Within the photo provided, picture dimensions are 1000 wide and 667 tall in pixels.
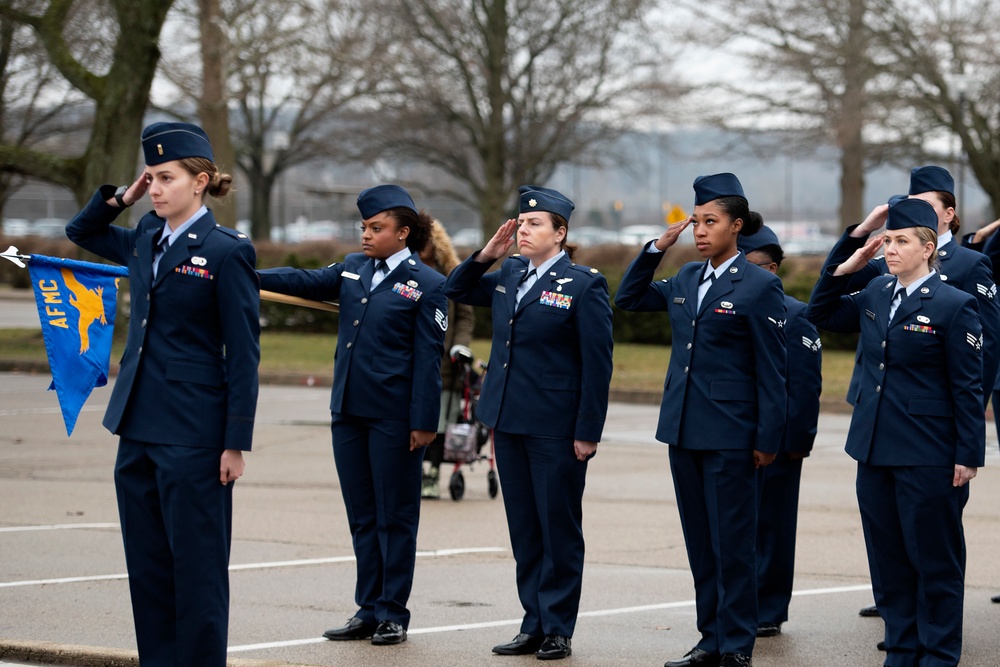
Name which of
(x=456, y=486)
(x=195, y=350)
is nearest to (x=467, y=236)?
(x=456, y=486)

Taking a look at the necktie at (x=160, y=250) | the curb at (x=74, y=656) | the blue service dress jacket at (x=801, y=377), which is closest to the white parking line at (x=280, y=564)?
the curb at (x=74, y=656)

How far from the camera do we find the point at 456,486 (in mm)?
11938

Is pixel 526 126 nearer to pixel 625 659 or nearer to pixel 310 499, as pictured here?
pixel 310 499

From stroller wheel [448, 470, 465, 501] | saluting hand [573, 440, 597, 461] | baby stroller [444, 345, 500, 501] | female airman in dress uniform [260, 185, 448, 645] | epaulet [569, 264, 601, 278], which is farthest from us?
stroller wheel [448, 470, 465, 501]

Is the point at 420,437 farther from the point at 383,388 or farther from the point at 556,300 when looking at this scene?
the point at 556,300

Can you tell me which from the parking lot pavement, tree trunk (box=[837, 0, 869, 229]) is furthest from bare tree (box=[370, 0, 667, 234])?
the parking lot pavement

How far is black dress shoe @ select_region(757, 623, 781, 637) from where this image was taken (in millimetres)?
7410

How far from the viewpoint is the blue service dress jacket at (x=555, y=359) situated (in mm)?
6977

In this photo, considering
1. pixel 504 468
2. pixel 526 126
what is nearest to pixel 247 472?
pixel 504 468

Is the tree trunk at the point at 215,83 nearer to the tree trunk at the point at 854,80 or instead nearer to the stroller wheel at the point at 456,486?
the tree trunk at the point at 854,80

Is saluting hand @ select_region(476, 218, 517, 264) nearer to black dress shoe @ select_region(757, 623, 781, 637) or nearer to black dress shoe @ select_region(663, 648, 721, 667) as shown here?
black dress shoe @ select_region(663, 648, 721, 667)

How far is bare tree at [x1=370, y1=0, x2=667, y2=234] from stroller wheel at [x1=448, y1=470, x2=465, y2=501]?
25.8 m

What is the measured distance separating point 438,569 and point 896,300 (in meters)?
3.69

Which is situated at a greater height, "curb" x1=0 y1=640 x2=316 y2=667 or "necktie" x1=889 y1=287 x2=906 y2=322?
"necktie" x1=889 y1=287 x2=906 y2=322
